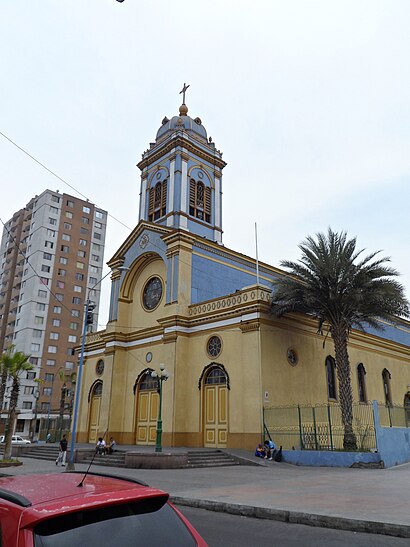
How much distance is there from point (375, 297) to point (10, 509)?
2021 centimetres

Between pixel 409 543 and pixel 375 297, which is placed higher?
pixel 375 297

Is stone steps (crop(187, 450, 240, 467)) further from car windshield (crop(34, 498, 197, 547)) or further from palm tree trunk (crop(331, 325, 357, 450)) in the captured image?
car windshield (crop(34, 498, 197, 547))

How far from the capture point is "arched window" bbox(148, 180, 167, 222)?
33.1 m

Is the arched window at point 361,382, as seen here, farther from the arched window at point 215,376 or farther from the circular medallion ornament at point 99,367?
the circular medallion ornament at point 99,367

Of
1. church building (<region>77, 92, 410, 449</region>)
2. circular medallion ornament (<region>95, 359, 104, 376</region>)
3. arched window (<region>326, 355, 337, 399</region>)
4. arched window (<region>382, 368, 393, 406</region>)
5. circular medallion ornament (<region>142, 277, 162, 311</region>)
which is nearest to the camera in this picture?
church building (<region>77, 92, 410, 449</region>)

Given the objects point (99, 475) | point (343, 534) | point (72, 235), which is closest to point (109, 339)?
point (343, 534)

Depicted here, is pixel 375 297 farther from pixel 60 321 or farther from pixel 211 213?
pixel 60 321

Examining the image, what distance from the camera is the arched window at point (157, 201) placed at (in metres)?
33.1

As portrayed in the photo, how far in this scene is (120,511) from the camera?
2678 mm

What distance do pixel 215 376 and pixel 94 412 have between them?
1098 centimetres

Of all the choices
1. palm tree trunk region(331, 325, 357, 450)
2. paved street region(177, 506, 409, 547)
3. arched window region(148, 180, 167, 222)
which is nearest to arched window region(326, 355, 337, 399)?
palm tree trunk region(331, 325, 357, 450)

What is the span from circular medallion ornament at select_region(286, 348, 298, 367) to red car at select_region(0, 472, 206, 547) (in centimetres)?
2074

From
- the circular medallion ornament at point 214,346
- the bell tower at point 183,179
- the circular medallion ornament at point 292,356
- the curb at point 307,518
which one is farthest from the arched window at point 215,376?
the curb at point 307,518

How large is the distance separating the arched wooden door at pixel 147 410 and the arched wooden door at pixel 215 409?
3730 millimetres
